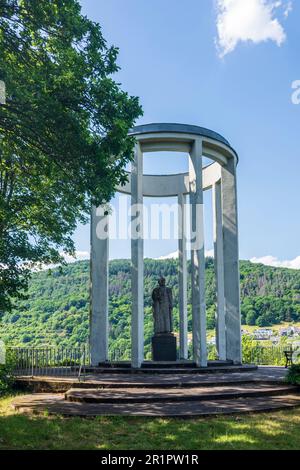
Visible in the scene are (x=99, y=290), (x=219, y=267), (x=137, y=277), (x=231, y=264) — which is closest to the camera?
(x=137, y=277)

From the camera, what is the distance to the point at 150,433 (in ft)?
20.7

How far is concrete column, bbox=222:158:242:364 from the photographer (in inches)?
608

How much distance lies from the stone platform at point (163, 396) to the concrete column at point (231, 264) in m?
3.94

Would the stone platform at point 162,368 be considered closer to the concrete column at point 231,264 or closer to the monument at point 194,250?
the monument at point 194,250

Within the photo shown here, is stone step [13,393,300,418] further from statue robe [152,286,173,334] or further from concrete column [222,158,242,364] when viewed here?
statue robe [152,286,173,334]

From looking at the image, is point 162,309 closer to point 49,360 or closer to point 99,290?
point 99,290

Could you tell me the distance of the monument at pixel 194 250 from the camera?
13891 millimetres

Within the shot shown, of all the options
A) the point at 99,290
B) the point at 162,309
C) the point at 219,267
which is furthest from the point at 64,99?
the point at 219,267

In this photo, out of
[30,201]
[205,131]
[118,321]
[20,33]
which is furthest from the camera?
[118,321]

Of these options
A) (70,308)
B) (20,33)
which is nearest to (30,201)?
(20,33)

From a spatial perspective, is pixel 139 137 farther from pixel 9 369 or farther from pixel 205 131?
pixel 9 369

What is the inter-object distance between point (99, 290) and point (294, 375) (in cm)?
765

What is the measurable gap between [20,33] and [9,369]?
878 centimetres
